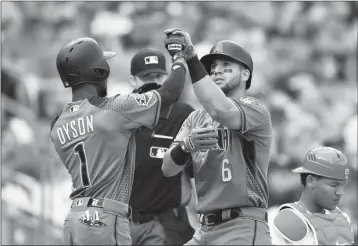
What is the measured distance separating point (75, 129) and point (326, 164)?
1749 mm

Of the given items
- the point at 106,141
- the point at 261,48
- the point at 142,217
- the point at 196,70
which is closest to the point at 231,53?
the point at 196,70

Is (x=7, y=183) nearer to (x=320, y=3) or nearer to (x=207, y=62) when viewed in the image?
(x=207, y=62)

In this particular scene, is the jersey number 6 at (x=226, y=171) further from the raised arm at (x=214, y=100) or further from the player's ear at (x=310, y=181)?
the player's ear at (x=310, y=181)

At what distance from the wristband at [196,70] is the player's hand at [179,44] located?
4 cm

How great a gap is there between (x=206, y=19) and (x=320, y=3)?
2.46 metres

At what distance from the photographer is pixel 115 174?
16.9ft

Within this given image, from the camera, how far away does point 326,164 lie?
215 inches

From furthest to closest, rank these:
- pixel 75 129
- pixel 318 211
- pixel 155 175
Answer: pixel 155 175 < pixel 318 211 < pixel 75 129

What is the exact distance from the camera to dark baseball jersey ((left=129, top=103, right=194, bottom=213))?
6555mm

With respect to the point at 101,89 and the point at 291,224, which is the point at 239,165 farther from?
the point at 101,89

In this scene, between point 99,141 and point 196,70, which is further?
point 99,141

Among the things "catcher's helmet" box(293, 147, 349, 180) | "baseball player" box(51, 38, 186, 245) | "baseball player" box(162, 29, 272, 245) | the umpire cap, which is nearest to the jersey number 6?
"baseball player" box(162, 29, 272, 245)

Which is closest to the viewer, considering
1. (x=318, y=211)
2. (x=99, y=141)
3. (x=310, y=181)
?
(x=99, y=141)

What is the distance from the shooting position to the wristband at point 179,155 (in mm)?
5246
